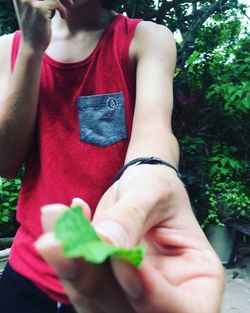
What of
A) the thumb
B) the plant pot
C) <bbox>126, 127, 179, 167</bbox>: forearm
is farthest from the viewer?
the plant pot

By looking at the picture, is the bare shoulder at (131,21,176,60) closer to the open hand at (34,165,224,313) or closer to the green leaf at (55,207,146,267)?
the open hand at (34,165,224,313)

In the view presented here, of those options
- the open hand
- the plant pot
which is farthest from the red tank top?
the plant pot

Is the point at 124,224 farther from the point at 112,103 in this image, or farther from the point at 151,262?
the point at 112,103

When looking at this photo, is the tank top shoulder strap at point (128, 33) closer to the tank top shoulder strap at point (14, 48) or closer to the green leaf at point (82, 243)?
the tank top shoulder strap at point (14, 48)

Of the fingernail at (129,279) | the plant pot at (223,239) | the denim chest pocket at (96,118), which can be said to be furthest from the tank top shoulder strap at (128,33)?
the plant pot at (223,239)

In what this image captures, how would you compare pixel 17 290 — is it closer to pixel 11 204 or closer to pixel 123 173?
pixel 123 173

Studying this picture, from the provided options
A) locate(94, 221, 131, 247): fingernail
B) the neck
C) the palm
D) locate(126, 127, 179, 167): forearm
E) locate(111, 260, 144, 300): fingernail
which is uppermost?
the neck
